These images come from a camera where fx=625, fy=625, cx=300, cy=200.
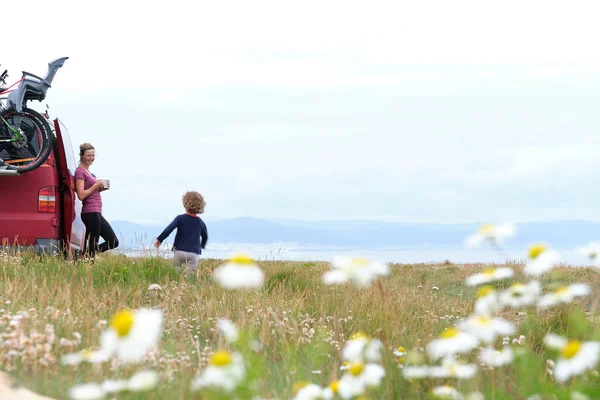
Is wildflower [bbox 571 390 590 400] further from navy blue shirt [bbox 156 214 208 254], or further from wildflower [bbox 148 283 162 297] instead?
navy blue shirt [bbox 156 214 208 254]

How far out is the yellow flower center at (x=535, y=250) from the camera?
2.84m

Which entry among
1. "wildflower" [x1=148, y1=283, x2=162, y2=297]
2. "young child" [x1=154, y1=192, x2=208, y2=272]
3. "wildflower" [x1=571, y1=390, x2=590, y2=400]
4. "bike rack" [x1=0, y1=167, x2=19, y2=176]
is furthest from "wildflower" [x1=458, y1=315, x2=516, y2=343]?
"bike rack" [x1=0, y1=167, x2=19, y2=176]

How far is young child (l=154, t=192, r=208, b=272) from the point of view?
29.7 feet

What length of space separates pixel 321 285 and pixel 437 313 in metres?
1.73

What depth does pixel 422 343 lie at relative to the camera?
502 cm

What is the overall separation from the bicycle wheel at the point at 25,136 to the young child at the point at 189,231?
2.06 meters

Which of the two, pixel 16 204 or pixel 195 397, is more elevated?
pixel 16 204

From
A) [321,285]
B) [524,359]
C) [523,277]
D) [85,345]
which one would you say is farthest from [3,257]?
[523,277]

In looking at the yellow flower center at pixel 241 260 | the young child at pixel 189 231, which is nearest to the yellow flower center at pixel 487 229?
the yellow flower center at pixel 241 260

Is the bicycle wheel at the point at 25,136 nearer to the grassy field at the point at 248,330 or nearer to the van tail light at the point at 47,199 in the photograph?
the van tail light at the point at 47,199

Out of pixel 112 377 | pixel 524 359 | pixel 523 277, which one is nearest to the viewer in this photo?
pixel 524 359

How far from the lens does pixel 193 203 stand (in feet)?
29.8

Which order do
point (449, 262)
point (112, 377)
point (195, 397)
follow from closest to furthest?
point (195, 397), point (112, 377), point (449, 262)

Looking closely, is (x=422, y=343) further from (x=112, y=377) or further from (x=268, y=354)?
(x=112, y=377)
